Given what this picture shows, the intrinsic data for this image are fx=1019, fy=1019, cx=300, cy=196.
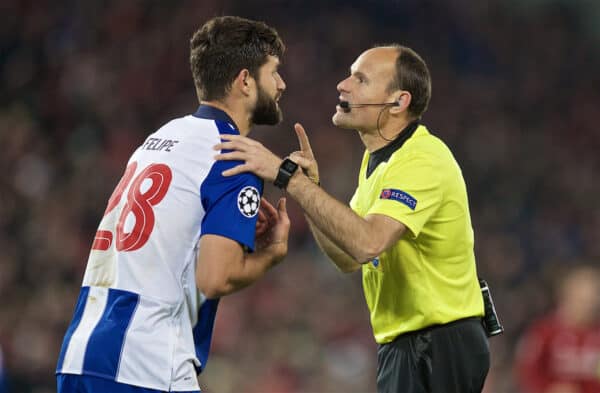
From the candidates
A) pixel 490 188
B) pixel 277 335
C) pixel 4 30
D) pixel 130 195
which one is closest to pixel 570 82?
pixel 490 188

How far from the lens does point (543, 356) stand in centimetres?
782

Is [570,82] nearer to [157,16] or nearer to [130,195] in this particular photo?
[157,16]

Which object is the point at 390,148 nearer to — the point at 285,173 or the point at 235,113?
the point at 285,173

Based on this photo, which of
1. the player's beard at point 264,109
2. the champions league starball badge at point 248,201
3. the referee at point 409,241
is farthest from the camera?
the referee at point 409,241

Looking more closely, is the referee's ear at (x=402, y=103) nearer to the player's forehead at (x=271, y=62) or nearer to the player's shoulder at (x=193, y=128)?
the player's forehead at (x=271, y=62)

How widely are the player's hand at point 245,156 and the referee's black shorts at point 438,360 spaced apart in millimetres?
1044

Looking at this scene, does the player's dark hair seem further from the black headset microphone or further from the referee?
the black headset microphone

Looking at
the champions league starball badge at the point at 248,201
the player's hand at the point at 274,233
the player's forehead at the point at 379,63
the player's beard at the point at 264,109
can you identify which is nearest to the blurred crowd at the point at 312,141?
the player's forehead at the point at 379,63

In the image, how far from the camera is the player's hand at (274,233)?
390 centimetres

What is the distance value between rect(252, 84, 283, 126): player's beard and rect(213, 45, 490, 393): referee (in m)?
0.20

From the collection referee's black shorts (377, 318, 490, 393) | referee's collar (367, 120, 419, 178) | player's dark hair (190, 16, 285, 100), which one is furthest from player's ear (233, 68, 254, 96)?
referee's black shorts (377, 318, 490, 393)

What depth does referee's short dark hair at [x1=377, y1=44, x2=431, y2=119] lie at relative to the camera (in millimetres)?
4668

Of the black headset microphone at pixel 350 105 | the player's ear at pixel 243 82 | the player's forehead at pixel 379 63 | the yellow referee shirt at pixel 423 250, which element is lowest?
the yellow referee shirt at pixel 423 250

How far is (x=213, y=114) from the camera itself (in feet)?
12.8
